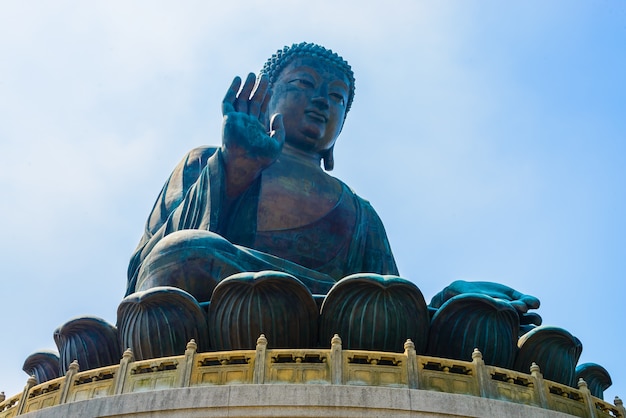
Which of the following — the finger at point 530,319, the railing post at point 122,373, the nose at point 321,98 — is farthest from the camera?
the nose at point 321,98

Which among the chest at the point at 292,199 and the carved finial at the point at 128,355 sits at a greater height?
the chest at the point at 292,199

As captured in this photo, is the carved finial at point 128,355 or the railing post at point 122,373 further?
the carved finial at point 128,355

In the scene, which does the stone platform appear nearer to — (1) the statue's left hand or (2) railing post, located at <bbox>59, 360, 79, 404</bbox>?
(2) railing post, located at <bbox>59, 360, 79, 404</bbox>

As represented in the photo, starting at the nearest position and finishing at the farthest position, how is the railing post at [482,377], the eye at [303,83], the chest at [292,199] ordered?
1. the railing post at [482,377]
2. the chest at [292,199]
3. the eye at [303,83]

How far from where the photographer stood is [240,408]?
802 cm

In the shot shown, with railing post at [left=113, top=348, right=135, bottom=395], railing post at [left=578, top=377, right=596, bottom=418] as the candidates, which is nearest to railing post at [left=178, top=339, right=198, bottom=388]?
railing post at [left=113, top=348, right=135, bottom=395]

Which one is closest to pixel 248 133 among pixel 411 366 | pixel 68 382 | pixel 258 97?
pixel 258 97

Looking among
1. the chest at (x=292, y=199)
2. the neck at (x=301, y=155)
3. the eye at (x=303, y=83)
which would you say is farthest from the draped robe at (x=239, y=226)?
the eye at (x=303, y=83)

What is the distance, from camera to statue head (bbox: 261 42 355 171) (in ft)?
48.7

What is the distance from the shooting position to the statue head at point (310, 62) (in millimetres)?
14830

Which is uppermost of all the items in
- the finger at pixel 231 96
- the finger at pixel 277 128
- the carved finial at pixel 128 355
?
the finger at pixel 231 96

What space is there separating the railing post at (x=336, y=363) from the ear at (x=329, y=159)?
6646 millimetres

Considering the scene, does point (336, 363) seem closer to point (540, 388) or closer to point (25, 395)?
point (540, 388)

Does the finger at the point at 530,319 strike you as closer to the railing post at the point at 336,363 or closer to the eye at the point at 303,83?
the railing post at the point at 336,363
